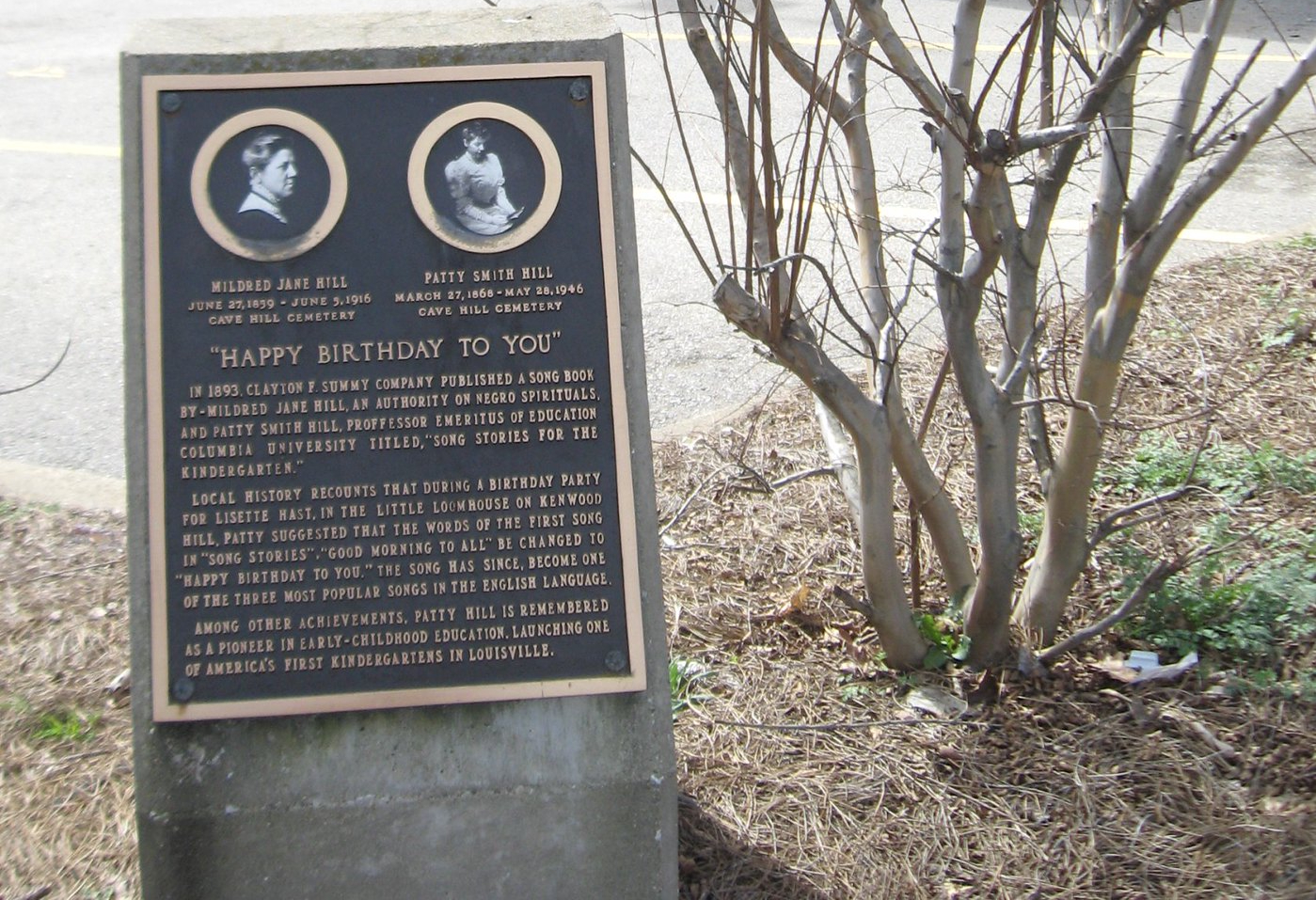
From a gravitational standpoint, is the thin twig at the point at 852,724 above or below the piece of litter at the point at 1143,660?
below

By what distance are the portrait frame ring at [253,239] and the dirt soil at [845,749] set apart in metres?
1.28

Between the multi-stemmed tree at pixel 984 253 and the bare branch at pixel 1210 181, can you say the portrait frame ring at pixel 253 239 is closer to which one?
the multi-stemmed tree at pixel 984 253

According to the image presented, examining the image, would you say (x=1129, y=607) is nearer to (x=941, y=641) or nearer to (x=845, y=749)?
(x=941, y=641)

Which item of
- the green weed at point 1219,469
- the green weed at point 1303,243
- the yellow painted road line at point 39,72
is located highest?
the yellow painted road line at point 39,72

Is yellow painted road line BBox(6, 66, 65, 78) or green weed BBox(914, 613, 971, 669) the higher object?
yellow painted road line BBox(6, 66, 65, 78)

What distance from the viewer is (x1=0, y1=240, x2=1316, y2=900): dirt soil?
271 cm

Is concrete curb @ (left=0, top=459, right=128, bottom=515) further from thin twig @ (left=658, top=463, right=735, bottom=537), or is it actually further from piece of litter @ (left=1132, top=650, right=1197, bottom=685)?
piece of litter @ (left=1132, top=650, right=1197, bottom=685)

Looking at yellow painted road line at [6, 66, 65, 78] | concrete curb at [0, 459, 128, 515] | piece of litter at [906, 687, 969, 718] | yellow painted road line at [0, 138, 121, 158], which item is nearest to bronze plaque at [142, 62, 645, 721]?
piece of litter at [906, 687, 969, 718]

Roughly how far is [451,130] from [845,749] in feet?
5.72

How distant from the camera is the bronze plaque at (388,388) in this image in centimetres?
249

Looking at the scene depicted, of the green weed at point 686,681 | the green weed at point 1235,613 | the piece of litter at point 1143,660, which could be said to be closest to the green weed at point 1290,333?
the green weed at point 1235,613

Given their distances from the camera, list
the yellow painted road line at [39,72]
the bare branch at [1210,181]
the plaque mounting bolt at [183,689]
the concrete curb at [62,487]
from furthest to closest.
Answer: the yellow painted road line at [39,72] < the concrete curb at [62,487] < the bare branch at [1210,181] < the plaque mounting bolt at [183,689]

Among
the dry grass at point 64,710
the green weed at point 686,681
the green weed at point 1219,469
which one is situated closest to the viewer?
the dry grass at point 64,710

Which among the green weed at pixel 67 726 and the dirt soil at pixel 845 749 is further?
the green weed at pixel 67 726
